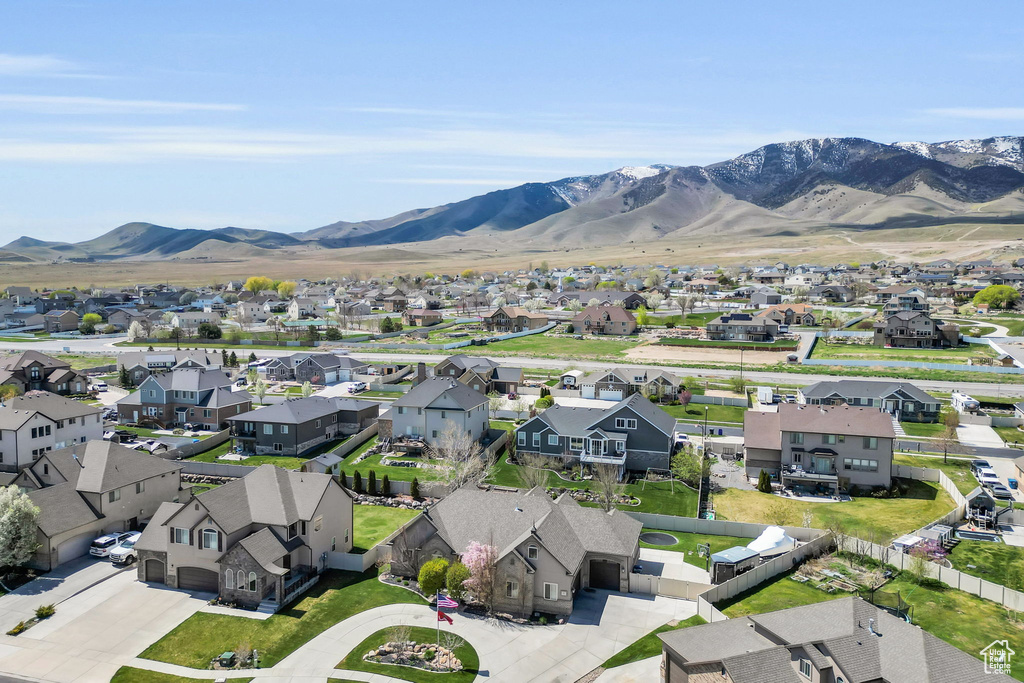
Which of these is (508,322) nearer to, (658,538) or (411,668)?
(658,538)

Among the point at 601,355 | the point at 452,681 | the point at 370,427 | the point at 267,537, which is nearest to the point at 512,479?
the point at 370,427

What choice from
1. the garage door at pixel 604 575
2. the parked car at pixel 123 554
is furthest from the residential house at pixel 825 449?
the parked car at pixel 123 554

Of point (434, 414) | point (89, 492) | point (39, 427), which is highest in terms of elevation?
point (39, 427)

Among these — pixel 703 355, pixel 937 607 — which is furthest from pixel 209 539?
pixel 703 355

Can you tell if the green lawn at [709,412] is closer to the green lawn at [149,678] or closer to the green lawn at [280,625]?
the green lawn at [280,625]

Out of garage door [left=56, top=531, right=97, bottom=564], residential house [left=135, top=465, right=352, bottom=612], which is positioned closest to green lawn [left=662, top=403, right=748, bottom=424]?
residential house [left=135, top=465, right=352, bottom=612]

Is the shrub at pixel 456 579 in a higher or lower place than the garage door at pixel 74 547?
higher
